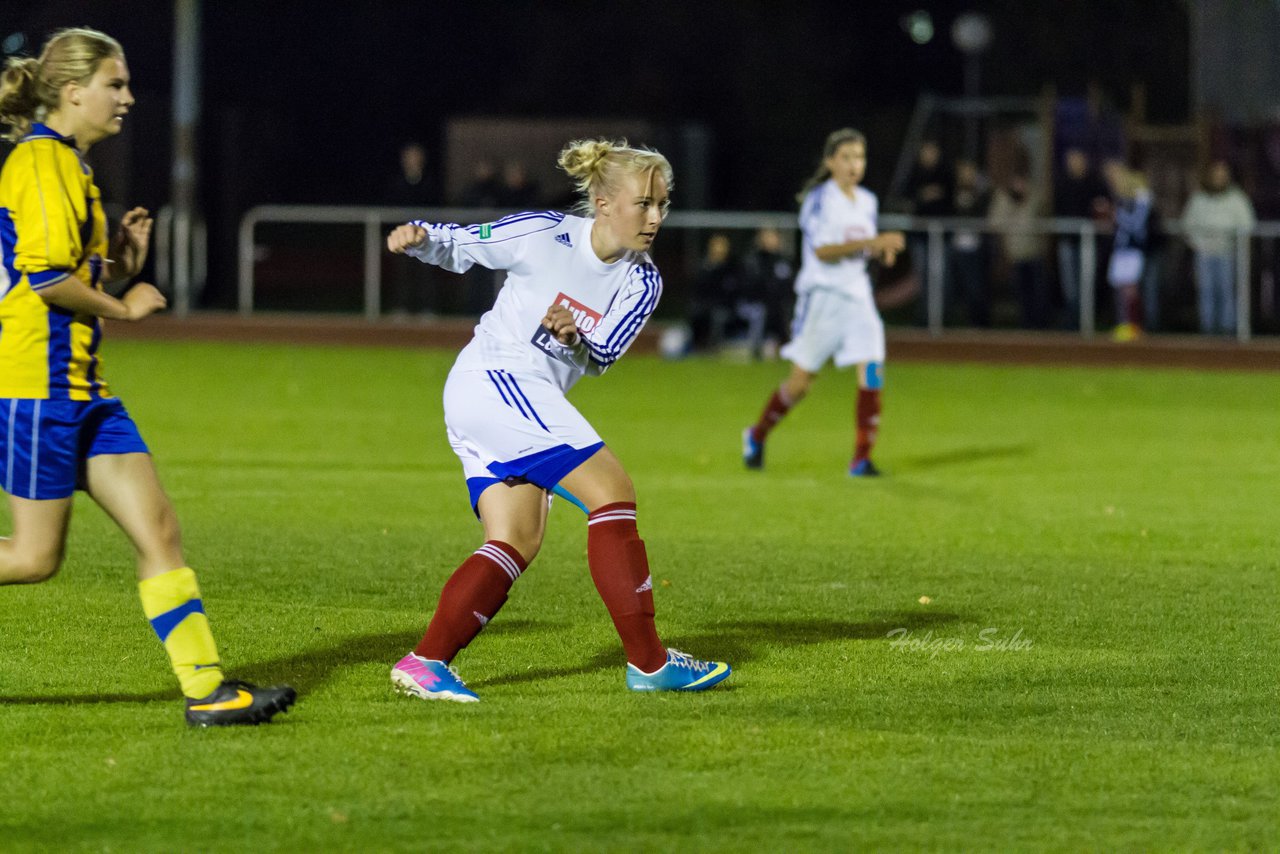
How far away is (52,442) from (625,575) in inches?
68.9

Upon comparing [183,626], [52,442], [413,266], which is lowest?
[183,626]

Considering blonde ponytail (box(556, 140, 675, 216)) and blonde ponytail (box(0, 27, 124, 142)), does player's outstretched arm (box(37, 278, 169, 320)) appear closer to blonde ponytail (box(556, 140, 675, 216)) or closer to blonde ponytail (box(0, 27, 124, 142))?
blonde ponytail (box(0, 27, 124, 142))

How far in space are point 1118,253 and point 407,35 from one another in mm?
37763

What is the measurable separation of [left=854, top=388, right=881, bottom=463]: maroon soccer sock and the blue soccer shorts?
7226mm

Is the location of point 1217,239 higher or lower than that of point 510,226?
higher

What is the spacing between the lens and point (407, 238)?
253 inches

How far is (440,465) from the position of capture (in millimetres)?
13188

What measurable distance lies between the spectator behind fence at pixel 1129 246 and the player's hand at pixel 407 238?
54.3 feet

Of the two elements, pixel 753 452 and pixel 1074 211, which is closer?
pixel 753 452

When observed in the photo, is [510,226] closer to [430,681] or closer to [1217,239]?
[430,681]

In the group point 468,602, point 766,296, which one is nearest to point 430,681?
point 468,602

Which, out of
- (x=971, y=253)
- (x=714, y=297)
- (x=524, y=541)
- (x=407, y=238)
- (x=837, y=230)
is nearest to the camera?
(x=407, y=238)

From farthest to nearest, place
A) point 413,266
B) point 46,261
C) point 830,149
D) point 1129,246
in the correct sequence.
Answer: point 413,266, point 1129,246, point 830,149, point 46,261

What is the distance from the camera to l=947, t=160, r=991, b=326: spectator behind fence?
22922mm
